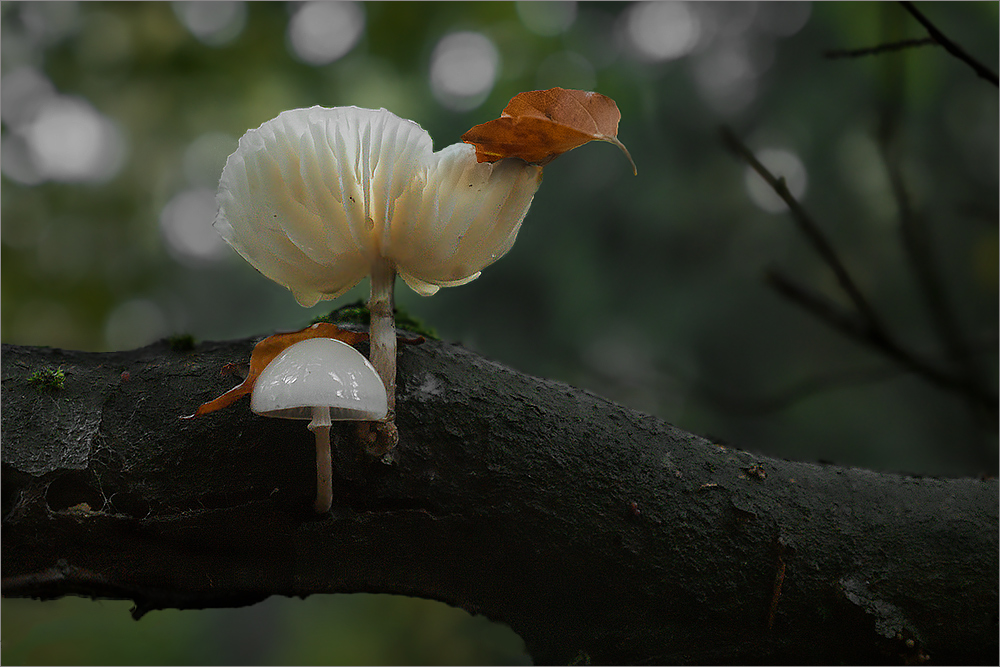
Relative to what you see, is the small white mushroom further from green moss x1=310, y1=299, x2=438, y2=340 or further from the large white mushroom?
green moss x1=310, y1=299, x2=438, y2=340

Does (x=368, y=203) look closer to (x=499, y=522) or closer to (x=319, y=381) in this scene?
(x=319, y=381)

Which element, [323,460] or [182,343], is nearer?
[323,460]

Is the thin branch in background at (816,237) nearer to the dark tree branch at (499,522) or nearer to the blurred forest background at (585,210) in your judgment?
the dark tree branch at (499,522)

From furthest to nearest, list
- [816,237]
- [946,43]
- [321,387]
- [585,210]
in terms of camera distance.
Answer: [585,210]
[816,237]
[946,43]
[321,387]

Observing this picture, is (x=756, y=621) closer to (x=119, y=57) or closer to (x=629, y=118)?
→ (x=629, y=118)

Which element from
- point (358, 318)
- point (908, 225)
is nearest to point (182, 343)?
point (358, 318)

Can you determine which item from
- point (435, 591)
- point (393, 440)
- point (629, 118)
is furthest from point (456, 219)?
point (629, 118)
